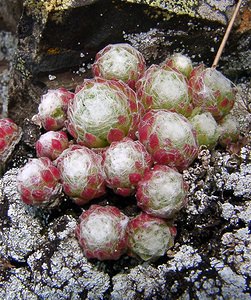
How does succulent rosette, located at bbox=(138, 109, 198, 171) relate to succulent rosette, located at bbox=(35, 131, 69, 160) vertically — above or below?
above

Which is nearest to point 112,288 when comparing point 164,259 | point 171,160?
point 164,259

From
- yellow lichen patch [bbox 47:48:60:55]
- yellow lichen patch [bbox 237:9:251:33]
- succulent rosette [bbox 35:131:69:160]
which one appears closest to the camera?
succulent rosette [bbox 35:131:69:160]

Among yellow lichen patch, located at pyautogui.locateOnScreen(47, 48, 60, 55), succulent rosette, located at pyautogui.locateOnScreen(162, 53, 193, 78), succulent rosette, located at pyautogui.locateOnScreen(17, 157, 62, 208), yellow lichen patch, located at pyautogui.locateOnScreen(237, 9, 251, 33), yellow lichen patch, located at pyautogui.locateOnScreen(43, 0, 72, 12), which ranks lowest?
succulent rosette, located at pyautogui.locateOnScreen(17, 157, 62, 208)

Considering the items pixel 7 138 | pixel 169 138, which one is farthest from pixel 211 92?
pixel 7 138

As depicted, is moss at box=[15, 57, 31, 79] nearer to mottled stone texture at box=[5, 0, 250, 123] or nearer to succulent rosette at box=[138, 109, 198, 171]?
mottled stone texture at box=[5, 0, 250, 123]

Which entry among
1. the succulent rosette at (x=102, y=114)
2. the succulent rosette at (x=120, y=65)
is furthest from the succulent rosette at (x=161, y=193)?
the succulent rosette at (x=120, y=65)

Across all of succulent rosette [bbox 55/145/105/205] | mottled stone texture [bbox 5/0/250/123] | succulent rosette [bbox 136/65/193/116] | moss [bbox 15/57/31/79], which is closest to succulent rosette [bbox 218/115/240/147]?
succulent rosette [bbox 136/65/193/116]

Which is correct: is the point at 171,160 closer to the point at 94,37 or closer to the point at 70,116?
the point at 70,116

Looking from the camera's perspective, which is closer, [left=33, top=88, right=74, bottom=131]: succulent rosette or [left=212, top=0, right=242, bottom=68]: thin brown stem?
[left=33, top=88, right=74, bottom=131]: succulent rosette
